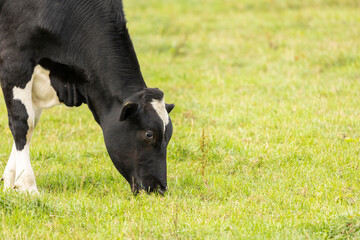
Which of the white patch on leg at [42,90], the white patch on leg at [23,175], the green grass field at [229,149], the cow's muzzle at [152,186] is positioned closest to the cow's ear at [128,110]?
the cow's muzzle at [152,186]

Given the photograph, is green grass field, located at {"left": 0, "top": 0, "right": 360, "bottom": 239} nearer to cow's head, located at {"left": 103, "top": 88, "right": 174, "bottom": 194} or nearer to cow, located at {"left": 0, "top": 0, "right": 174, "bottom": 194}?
cow's head, located at {"left": 103, "top": 88, "right": 174, "bottom": 194}

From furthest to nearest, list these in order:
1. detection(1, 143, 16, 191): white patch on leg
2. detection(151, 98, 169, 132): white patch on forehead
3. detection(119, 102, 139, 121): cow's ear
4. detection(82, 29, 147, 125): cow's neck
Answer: detection(1, 143, 16, 191): white patch on leg, detection(82, 29, 147, 125): cow's neck, detection(151, 98, 169, 132): white patch on forehead, detection(119, 102, 139, 121): cow's ear

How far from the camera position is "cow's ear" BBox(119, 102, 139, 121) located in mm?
5354

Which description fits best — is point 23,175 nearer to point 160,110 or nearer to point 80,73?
point 80,73

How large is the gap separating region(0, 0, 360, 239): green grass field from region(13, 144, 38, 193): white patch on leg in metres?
0.18

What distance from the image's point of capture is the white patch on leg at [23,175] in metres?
5.69

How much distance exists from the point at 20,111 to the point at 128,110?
3.70 feet

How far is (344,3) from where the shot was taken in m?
15.8

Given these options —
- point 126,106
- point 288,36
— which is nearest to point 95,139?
point 126,106

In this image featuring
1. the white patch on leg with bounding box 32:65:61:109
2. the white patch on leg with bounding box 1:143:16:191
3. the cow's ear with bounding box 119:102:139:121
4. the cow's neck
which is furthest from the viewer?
the white patch on leg with bounding box 1:143:16:191

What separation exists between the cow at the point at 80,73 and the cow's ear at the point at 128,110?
0.09ft

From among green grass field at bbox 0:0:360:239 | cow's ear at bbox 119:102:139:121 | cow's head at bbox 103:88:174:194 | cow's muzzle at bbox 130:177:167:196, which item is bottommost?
green grass field at bbox 0:0:360:239

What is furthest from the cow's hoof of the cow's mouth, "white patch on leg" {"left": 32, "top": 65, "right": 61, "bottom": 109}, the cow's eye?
the cow's eye

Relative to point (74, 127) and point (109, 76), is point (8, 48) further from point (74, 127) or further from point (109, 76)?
point (74, 127)
